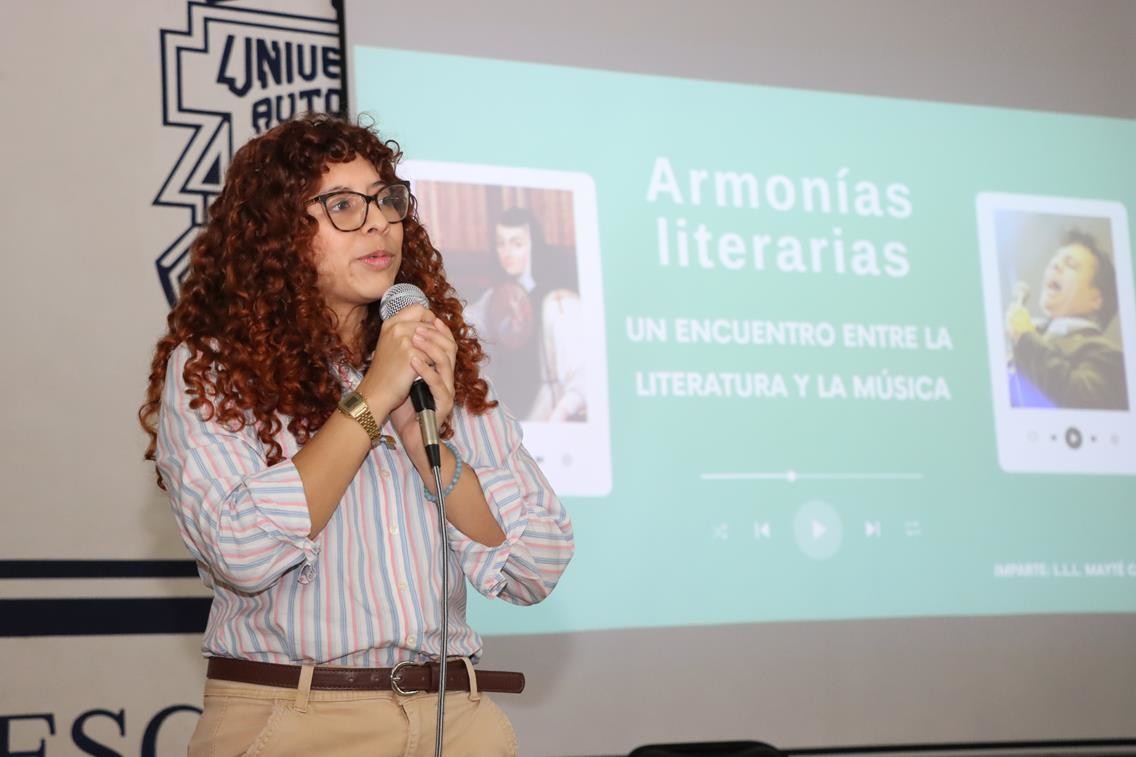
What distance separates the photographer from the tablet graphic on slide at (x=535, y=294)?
10.5 feet

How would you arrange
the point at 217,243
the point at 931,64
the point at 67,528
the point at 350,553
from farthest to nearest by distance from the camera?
the point at 931,64, the point at 67,528, the point at 217,243, the point at 350,553

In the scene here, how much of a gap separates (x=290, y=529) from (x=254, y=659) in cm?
21

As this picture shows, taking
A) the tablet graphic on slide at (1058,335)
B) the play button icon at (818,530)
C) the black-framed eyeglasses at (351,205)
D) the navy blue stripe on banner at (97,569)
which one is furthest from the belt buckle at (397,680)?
the tablet graphic on slide at (1058,335)

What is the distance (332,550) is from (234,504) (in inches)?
7.2

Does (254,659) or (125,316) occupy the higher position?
(125,316)

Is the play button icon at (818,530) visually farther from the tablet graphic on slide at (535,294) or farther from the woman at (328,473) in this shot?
the woman at (328,473)

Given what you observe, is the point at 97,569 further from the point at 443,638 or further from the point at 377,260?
the point at 443,638

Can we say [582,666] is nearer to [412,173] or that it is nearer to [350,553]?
[412,173]

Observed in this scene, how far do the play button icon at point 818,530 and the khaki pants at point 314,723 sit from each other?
1945mm

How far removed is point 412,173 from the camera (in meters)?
3.23

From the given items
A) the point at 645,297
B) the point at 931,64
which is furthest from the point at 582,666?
the point at 931,64

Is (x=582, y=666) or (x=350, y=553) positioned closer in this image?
(x=350, y=553)

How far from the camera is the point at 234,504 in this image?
1518mm

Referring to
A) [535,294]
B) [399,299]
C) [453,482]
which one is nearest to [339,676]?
[453,482]
